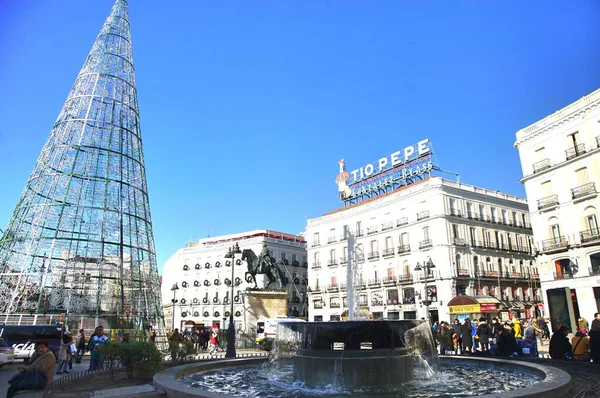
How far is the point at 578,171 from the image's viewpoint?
30797mm

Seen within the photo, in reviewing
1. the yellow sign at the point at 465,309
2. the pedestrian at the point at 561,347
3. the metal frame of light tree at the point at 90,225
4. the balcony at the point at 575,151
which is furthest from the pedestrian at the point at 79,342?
the balcony at the point at 575,151

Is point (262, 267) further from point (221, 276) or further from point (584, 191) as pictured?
point (221, 276)

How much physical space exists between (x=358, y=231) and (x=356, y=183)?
28.2 ft

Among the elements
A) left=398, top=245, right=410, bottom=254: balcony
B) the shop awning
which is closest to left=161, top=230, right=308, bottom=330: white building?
left=398, top=245, right=410, bottom=254: balcony

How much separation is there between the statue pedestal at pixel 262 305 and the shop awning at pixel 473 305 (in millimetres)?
13168

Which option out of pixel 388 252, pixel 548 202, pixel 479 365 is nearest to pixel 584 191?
pixel 548 202

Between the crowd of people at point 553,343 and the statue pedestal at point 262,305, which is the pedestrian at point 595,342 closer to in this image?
the crowd of people at point 553,343

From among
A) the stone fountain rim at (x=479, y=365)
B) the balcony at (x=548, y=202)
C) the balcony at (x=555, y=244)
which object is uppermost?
the balcony at (x=548, y=202)

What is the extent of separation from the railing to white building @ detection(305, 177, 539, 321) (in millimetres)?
11333

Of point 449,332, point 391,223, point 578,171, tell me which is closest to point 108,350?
point 449,332

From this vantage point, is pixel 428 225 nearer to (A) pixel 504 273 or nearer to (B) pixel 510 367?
(A) pixel 504 273

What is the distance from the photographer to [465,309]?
3106cm

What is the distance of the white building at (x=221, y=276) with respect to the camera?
66938 mm

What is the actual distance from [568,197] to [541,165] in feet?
11.6
